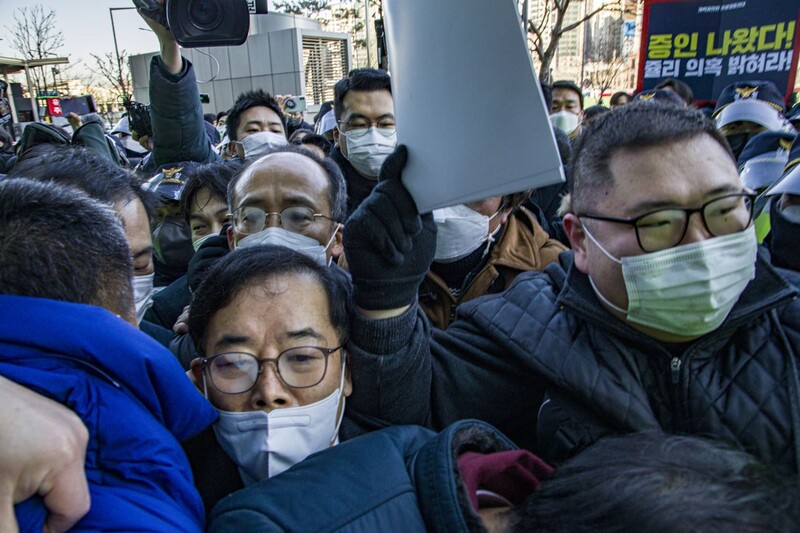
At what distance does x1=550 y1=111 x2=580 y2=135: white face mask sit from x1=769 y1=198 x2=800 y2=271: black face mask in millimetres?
4187

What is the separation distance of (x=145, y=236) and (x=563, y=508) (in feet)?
6.01

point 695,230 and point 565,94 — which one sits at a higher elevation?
point 565,94

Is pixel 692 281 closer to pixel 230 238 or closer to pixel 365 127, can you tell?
pixel 230 238

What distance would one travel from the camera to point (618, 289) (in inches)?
60.5

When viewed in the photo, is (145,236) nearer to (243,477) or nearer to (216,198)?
(216,198)

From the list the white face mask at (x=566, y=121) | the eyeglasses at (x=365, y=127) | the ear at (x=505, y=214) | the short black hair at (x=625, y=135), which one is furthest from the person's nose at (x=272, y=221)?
the white face mask at (x=566, y=121)

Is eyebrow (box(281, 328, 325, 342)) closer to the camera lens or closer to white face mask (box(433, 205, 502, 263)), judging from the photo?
white face mask (box(433, 205, 502, 263))

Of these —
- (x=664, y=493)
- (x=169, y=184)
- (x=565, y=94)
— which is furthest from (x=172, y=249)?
(x=565, y=94)

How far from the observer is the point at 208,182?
9.17ft

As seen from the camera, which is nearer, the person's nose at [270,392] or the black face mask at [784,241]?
the person's nose at [270,392]

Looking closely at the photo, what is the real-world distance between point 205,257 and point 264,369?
0.95 metres

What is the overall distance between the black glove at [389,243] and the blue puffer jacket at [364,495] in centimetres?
39

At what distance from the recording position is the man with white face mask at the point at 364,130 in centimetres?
358

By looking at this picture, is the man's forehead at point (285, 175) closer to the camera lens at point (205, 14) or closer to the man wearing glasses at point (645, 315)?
the man wearing glasses at point (645, 315)
